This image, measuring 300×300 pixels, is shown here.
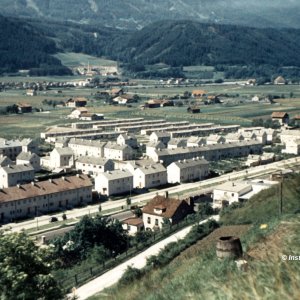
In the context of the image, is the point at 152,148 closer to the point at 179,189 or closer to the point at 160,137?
the point at 160,137

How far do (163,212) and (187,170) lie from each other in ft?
25.5

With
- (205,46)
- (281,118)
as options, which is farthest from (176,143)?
(205,46)

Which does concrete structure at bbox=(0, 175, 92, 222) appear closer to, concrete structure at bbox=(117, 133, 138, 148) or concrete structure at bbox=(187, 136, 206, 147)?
concrete structure at bbox=(117, 133, 138, 148)

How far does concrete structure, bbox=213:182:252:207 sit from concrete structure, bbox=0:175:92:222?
448 cm

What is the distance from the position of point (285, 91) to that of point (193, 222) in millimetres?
57072

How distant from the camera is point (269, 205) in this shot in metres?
14.1

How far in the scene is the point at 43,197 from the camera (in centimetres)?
1916

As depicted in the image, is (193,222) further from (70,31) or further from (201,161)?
(70,31)

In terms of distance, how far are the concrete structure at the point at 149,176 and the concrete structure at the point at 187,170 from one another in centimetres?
38

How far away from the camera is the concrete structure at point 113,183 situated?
844 inches

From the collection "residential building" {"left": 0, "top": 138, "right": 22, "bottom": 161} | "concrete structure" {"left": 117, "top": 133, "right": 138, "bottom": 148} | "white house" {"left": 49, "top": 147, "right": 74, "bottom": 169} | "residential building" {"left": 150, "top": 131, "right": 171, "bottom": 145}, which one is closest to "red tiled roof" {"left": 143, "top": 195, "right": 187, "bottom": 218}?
"white house" {"left": 49, "top": 147, "right": 74, "bottom": 169}

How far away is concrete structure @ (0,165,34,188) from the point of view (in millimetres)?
22234

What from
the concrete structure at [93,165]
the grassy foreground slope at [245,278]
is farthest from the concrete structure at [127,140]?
the grassy foreground slope at [245,278]

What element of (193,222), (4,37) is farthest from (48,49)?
(193,222)
